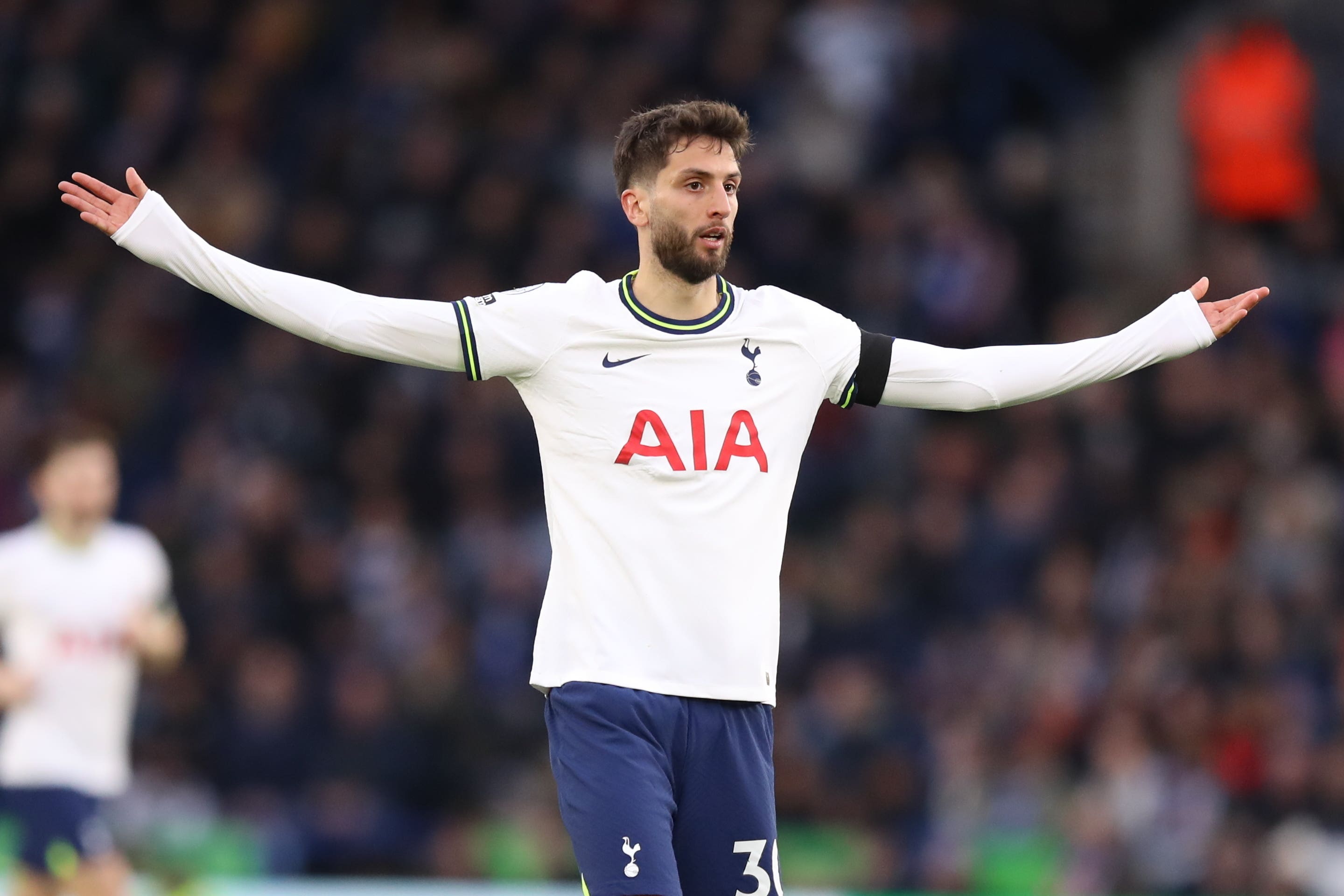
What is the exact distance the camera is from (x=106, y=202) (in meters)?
5.41

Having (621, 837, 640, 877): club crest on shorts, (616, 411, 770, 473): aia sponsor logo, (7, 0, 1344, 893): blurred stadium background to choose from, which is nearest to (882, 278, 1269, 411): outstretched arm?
(616, 411, 770, 473): aia sponsor logo

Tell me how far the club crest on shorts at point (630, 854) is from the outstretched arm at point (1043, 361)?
147 cm

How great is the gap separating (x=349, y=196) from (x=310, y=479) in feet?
7.26

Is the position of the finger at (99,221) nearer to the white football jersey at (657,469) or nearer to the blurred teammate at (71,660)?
the white football jersey at (657,469)

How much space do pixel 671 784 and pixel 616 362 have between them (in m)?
1.13

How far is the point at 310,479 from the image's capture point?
13609 mm

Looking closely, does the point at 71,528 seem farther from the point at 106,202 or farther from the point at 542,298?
the point at 542,298

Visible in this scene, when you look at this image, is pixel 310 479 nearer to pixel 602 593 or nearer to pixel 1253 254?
pixel 1253 254

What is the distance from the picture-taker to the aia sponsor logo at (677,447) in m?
5.34

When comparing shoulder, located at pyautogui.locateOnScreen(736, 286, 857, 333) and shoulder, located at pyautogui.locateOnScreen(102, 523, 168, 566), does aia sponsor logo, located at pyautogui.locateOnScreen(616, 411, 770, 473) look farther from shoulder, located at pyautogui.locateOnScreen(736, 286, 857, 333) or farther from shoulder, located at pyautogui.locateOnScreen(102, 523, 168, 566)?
shoulder, located at pyautogui.locateOnScreen(102, 523, 168, 566)

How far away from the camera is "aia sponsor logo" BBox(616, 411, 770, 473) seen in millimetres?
5340

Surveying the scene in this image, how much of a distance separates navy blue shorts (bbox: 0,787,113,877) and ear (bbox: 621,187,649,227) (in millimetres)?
4400

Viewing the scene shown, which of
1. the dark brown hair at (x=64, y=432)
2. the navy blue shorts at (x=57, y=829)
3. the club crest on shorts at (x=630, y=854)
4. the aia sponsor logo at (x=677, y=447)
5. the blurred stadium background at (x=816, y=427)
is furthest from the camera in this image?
the dark brown hair at (x=64, y=432)

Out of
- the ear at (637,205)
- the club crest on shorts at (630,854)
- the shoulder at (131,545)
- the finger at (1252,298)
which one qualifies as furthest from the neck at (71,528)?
the finger at (1252,298)
